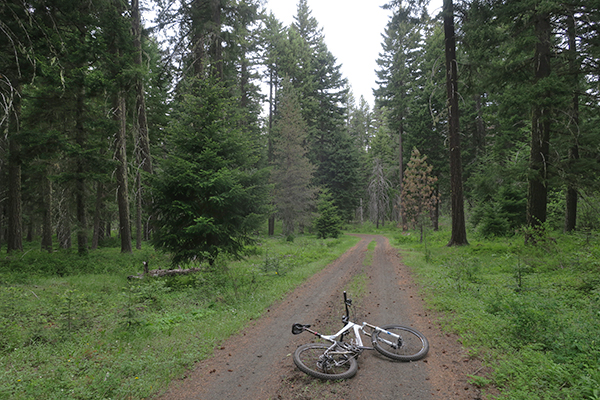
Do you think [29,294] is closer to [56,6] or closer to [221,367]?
[221,367]

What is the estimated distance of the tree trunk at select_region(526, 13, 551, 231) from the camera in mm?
11750

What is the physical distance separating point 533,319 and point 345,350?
3594mm

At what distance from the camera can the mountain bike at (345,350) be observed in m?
4.57

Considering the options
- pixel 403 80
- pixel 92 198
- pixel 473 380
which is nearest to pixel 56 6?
pixel 92 198

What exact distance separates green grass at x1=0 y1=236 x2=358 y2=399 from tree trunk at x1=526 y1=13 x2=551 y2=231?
10.5 metres

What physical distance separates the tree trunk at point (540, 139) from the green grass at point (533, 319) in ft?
6.82

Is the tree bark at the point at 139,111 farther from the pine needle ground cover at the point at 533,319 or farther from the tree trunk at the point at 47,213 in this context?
the pine needle ground cover at the point at 533,319

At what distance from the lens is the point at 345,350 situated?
4797mm

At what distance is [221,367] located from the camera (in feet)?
16.5

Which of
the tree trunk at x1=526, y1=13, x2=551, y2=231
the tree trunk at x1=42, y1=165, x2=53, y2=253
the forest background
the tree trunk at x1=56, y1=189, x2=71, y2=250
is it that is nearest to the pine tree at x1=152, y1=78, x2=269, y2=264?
the forest background

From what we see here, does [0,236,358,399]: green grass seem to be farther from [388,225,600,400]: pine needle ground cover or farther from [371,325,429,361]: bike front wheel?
[388,225,600,400]: pine needle ground cover

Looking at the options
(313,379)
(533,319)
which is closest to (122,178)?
(313,379)

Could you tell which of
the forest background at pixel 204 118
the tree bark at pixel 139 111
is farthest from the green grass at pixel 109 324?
the tree bark at pixel 139 111

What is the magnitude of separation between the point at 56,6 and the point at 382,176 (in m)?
38.7
